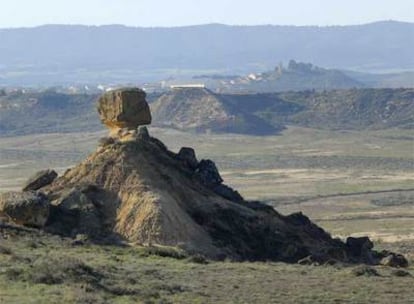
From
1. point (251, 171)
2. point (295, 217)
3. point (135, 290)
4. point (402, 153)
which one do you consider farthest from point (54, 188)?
point (402, 153)

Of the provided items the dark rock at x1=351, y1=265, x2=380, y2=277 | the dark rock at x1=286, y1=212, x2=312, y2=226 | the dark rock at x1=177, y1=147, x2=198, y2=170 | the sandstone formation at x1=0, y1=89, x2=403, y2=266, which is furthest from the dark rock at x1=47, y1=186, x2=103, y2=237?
the dark rock at x1=351, y1=265, x2=380, y2=277

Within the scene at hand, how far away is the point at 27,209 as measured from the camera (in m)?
34.3

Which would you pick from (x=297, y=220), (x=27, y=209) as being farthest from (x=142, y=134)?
(x=297, y=220)

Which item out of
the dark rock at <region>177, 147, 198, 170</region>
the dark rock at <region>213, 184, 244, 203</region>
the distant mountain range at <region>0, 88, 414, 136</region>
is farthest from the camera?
the distant mountain range at <region>0, 88, 414, 136</region>

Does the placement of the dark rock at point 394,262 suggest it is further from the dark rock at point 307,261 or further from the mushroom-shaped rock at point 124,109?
the mushroom-shaped rock at point 124,109

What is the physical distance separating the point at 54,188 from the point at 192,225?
192 inches

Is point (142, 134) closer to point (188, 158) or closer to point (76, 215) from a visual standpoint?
point (188, 158)

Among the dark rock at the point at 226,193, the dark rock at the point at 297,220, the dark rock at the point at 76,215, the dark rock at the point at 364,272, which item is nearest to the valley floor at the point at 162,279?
the dark rock at the point at 364,272

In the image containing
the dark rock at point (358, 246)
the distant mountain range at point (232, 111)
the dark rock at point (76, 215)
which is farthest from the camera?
the distant mountain range at point (232, 111)

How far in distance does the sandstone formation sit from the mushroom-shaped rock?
1.7 inches

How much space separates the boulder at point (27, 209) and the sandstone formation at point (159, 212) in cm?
3

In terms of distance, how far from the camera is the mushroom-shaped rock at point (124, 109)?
127ft

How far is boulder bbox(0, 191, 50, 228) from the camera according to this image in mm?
34281

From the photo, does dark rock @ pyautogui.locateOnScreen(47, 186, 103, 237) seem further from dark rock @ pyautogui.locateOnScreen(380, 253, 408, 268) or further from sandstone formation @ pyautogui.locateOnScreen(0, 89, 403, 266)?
dark rock @ pyautogui.locateOnScreen(380, 253, 408, 268)
